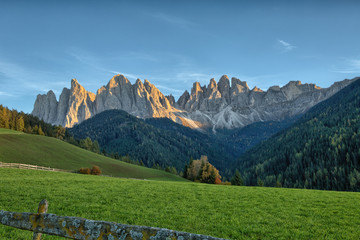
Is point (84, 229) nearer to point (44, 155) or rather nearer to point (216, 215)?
point (216, 215)

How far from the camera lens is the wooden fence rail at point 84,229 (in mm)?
4312

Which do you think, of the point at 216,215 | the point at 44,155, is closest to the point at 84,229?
the point at 216,215

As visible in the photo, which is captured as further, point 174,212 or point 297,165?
point 297,165

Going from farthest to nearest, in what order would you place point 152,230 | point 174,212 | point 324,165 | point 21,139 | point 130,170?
point 324,165 < point 130,170 < point 21,139 < point 174,212 < point 152,230

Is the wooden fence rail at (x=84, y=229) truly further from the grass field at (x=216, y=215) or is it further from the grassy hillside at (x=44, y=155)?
the grassy hillside at (x=44, y=155)

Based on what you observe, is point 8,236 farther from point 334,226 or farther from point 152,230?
point 334,226

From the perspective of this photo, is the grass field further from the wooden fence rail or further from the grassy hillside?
the grassy hillside

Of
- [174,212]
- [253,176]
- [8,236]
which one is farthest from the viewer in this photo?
[253,176]

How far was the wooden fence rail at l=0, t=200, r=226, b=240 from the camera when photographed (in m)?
4.31

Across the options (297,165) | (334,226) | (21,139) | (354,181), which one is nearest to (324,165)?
(297,165)

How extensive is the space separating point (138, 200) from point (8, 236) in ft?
37.3

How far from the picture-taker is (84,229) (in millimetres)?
4715

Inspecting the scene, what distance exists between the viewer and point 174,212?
16391 mm

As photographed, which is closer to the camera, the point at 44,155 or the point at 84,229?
the point at 84,229
